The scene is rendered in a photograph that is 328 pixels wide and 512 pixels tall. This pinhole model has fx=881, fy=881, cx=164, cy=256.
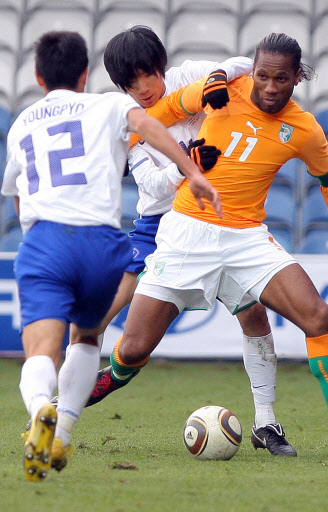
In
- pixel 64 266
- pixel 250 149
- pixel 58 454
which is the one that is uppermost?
pixel 250 149

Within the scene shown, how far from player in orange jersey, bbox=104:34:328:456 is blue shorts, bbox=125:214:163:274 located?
2.20 ft

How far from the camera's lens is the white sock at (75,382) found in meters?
3.83

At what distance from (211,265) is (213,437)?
34.4 inches

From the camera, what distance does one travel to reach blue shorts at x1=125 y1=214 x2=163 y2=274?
5.39 meters

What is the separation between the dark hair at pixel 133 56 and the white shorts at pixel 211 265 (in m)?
0.96

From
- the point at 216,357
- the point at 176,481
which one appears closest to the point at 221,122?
Result: the point at 176,481

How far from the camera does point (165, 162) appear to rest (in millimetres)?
5305

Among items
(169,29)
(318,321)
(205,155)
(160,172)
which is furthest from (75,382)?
(169,29)

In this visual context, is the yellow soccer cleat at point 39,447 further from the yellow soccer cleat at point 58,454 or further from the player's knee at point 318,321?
the player's knee at point 318,321

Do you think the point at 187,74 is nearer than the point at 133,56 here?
No

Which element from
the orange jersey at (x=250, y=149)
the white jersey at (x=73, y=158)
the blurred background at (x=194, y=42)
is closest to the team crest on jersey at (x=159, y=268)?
the orange jersey at (x=250, y=149)

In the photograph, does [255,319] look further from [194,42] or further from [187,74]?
[194,42]

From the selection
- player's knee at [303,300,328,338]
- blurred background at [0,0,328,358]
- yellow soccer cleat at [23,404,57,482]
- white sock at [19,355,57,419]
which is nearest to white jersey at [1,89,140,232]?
white sock at [19,355,57,419]

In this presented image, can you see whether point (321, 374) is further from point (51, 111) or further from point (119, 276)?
point (51, 111)
